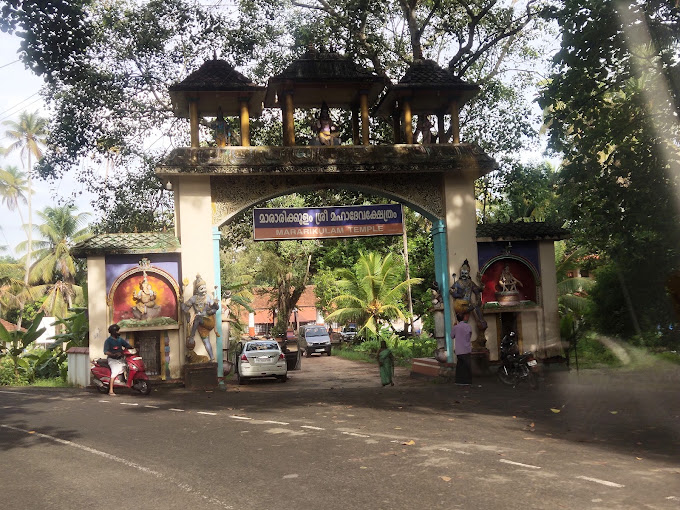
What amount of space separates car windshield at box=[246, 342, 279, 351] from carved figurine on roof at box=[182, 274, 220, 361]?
5.23 meters

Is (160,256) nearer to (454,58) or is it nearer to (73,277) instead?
(454,58)

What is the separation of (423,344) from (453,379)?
12.5 meters

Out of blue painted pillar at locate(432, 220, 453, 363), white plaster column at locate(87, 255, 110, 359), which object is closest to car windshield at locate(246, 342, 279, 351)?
white plaster column at locate(87, 255, 110, 359)

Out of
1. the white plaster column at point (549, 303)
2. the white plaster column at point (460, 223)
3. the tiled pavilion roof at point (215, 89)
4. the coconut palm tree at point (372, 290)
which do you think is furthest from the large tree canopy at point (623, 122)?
the coconut palm tree at point (372, 290)

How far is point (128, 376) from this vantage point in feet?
50.1

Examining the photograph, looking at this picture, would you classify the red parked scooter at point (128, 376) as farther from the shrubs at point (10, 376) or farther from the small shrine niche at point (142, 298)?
the shrubs at point (10, 376)

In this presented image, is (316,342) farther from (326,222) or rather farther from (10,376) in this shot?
(326,222)

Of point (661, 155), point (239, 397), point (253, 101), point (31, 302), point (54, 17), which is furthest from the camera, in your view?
point (31, 302)

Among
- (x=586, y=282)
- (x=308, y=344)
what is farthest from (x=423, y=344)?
(x=308, y=344)

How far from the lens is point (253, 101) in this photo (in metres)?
17.7

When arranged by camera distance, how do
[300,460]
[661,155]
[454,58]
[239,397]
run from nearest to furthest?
[300,460] → [239,397] → [661,155] → [454,58]

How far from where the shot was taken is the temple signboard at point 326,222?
16.8m

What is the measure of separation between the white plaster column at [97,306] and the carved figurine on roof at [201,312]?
185cm

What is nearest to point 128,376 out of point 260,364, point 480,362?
point 260,364
